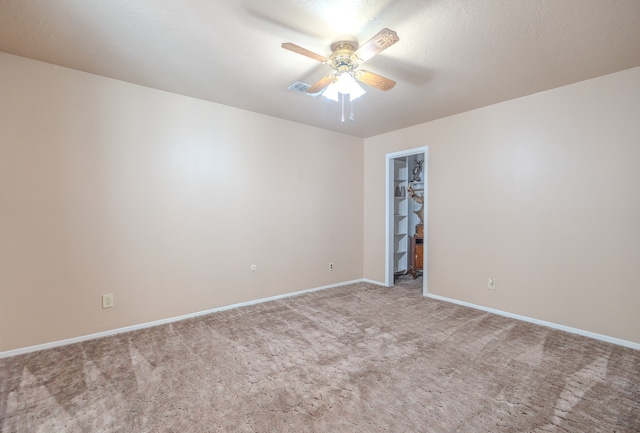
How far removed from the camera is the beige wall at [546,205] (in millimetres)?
2602

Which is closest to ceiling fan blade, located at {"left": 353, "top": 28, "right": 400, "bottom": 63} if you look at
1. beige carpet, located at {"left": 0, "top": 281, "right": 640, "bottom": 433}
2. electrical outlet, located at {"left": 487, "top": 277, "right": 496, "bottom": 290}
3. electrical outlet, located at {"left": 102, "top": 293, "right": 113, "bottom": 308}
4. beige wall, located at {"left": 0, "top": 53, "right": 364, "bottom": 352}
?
beige wall, located at {"left": 0, "top": 53, "right": 364, "bottom": 352}

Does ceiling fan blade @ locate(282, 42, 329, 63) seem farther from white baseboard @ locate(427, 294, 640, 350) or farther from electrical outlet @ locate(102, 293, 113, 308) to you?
white baseboard @ locate(427, 294, 640, 350)

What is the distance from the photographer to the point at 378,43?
182 centimetres

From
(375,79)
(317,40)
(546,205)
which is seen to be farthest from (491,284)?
(317,40)

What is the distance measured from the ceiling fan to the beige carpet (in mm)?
2268

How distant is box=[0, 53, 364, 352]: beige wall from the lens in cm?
242

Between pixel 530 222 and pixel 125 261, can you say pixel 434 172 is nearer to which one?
pixel 530 222

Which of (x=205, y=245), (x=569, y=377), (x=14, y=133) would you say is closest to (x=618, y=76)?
(x=569, y=377)

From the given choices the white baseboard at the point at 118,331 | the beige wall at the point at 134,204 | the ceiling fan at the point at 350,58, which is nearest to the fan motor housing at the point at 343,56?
the ceiling fan at the point at 350,58

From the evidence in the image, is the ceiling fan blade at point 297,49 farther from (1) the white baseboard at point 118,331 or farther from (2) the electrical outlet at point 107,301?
(1) the white baseboard at point 118,331

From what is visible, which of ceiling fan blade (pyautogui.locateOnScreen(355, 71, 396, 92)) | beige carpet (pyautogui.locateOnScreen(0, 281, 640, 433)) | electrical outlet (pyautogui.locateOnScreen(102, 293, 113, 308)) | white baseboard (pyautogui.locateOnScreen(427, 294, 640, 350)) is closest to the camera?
beige carpet (pyautogui.locateOnScreen(0, 281, 640, 433))

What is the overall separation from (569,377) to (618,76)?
265 centimetres

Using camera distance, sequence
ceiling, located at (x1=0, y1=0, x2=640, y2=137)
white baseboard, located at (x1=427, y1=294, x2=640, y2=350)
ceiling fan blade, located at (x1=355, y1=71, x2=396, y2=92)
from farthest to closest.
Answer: white baseboard, located at (x1=427, y1=294, x2=640, y2=350)
ceiling fan blade, located at (x1=355, y1=71, x2=396, y2=92)
ceiling, located at (x1=0, y1=0, x2=640, y2=137)

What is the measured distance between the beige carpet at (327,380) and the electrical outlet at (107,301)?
0.33 m
